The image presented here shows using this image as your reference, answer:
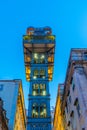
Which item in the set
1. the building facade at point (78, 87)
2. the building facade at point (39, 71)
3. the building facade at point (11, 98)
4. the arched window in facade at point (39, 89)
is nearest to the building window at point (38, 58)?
the building facade at point (39, 71)

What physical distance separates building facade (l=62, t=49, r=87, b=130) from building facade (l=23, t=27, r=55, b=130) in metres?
15.2

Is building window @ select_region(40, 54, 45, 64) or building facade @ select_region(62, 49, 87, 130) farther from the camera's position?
building window @ select_region(40, 54, 45, 64)

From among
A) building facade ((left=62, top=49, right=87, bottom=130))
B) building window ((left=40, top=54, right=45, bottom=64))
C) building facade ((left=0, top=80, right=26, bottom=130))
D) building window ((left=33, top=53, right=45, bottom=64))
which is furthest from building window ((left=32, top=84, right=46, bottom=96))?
building facade ((left=62, top=49, right=87, bottom=130))

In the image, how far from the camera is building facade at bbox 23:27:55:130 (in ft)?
169

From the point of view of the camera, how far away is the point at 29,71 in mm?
67938

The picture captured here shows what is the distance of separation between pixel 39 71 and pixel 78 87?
3377 cm

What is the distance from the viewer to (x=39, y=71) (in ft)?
208

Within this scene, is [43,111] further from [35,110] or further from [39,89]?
[39,89]

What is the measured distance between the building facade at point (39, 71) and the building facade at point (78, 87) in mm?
15226

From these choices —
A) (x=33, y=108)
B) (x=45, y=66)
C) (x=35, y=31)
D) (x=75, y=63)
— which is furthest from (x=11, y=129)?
(x=35, y=31)

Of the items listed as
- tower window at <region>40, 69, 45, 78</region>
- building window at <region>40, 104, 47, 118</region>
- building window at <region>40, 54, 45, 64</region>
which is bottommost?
building window at <region>40, 104, 47, 118</region>

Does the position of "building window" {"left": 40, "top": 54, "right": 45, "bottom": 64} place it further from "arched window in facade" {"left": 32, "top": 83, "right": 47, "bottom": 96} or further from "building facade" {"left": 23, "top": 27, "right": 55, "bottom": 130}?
"arched window in facade" {"left": 32, "top": 83, "right": 47, "bottom": 96}

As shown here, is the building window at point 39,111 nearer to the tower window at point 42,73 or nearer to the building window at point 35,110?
the building window at point 35,110

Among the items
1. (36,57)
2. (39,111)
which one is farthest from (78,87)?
(36,57)
